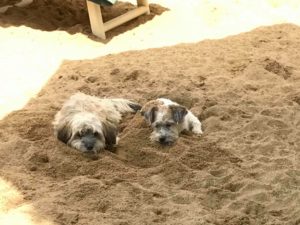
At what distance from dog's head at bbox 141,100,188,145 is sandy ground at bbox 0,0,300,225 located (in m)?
0.11

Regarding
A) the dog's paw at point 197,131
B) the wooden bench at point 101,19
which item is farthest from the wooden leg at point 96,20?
the dog's paw at point 197,131

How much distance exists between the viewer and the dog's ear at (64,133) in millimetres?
5268

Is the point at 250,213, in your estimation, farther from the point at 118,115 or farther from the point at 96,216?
the point at 118,115

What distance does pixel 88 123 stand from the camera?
518 cm

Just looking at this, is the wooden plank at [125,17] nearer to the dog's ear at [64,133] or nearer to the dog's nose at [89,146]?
the dog's ear at [64,133]

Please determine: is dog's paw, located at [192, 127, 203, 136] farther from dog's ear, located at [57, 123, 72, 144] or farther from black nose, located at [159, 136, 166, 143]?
dog's ear, located at [57, 123, 72, 144]

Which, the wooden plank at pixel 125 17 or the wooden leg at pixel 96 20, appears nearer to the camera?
the wooden leg at pixel 96 20

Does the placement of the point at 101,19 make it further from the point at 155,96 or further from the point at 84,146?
the point at 84,146

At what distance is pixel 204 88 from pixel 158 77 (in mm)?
586

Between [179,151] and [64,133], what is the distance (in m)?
1.07

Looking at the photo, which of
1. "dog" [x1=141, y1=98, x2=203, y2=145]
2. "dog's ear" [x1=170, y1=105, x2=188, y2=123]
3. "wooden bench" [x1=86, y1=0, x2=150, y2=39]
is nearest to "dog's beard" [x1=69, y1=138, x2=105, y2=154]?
"dog" [x1=141, y1=98, x2=203, y2=145]

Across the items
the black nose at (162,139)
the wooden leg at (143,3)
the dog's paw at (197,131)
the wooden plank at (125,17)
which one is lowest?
the dog's paw at (197,131)

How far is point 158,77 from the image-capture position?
6531 mm

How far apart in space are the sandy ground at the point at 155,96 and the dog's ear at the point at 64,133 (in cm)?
9
